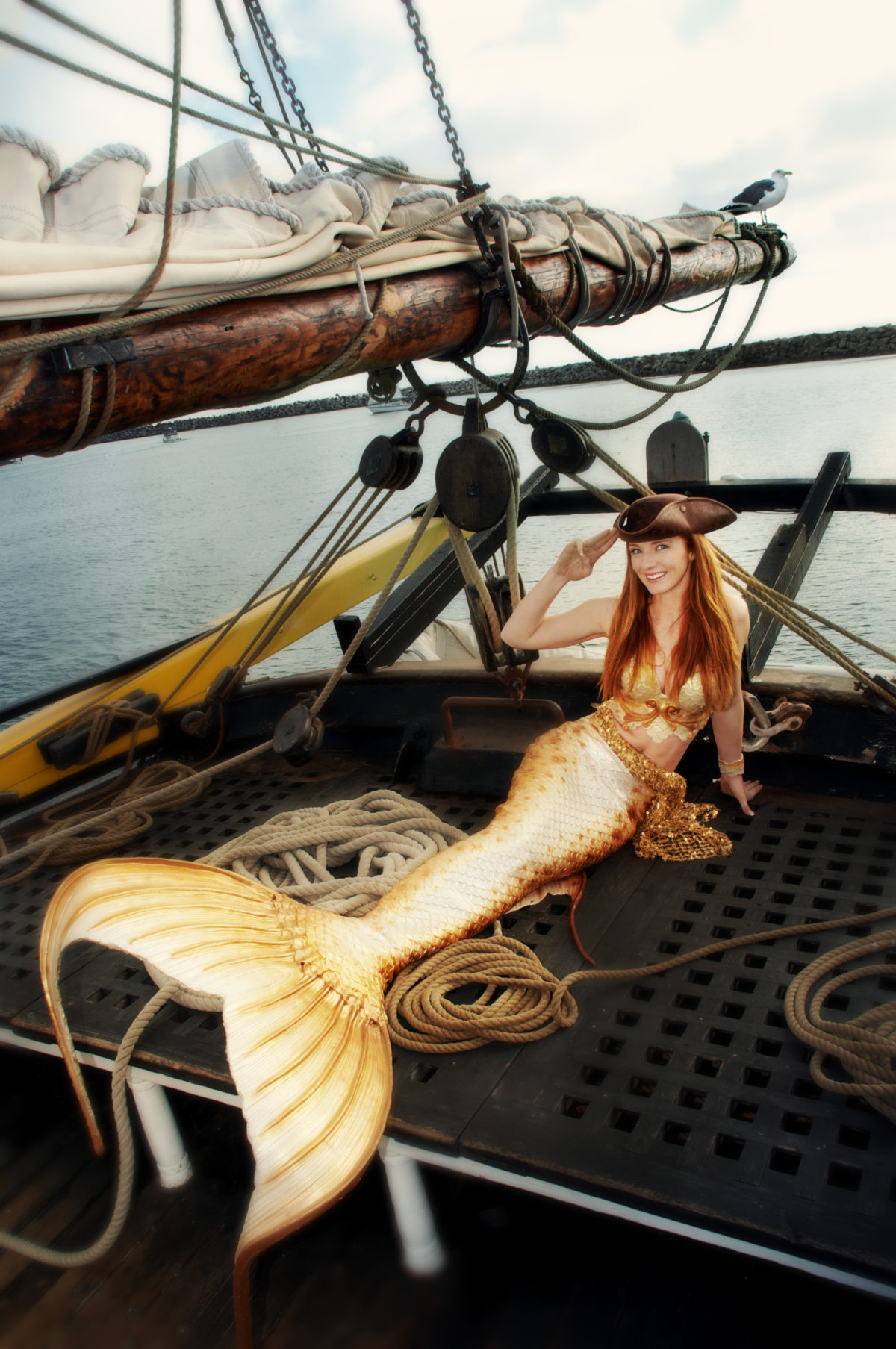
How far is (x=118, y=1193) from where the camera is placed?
6.84 ft

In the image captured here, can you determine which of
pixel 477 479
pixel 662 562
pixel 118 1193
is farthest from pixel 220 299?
pixel 118 1193

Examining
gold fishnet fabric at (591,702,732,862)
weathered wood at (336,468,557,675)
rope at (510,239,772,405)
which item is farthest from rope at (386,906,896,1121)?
rope at (510,239,772,405)

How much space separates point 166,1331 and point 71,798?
2.32 meters

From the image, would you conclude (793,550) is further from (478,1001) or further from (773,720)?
(478,1001)

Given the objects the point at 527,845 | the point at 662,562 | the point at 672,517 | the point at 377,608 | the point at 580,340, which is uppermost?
the point at 580,340

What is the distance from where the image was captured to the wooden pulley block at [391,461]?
3.29 meters

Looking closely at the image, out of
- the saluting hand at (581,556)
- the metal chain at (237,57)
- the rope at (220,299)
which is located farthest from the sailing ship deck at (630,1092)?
the metal chain at (237,57)

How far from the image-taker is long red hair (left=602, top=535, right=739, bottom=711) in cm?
270

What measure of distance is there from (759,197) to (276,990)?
16.1 feet

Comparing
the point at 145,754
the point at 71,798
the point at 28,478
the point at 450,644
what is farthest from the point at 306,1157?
the point at 28,478

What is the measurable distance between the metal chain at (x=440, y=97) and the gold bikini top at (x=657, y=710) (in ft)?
5.23

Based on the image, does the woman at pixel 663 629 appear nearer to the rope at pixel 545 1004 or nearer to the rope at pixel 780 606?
the rope at pixel 780 606

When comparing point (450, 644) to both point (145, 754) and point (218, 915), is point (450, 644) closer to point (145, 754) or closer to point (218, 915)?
point (145, 754)

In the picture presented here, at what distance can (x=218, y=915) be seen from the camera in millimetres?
1718
